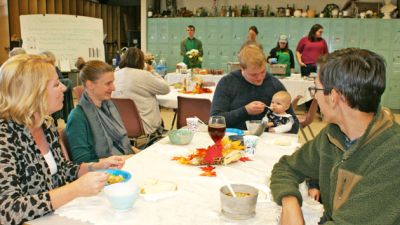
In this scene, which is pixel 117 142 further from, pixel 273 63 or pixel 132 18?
pixel 132 18

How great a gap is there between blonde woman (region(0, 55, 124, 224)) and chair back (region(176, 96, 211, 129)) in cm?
227

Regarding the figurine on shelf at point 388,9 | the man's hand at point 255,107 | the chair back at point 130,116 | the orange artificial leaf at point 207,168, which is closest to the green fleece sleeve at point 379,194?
the orange artificial leaf at point 207,168

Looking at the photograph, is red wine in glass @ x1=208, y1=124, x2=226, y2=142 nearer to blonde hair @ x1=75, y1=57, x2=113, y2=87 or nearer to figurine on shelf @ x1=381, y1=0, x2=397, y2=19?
blonde hair @ x1=75, y1=57, x2=113, y2=87

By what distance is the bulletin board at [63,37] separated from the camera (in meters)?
7.55

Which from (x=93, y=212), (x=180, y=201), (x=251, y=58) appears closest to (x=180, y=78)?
(x=251, y=58)

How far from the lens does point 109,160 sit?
70.8 inches

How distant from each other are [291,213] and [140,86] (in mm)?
2932

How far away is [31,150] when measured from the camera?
155 cm

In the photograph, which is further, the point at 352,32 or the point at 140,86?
the point at 352,32

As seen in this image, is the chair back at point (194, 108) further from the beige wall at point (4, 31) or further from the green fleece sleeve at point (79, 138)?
the beige wall at point (4, 31)

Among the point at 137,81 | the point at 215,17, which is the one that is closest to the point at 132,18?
the point at 215,17

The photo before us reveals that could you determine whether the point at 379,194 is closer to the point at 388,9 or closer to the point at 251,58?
the point at 251,58

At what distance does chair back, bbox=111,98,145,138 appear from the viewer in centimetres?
383

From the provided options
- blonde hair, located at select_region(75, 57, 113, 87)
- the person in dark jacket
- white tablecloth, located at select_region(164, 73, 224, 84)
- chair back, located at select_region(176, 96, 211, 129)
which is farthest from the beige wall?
the person in dark jacket
